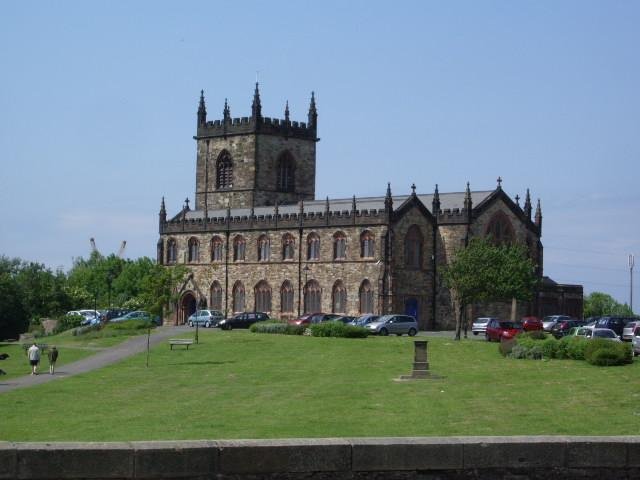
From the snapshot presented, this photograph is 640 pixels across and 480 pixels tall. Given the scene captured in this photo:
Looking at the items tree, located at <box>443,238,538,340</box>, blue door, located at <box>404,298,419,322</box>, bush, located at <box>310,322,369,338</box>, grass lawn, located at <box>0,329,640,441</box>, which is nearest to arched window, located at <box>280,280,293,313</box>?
blue door, located at <box>404,298,419,322</box>

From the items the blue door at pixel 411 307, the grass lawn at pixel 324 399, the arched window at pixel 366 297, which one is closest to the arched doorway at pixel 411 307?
the blue door at pixel 411 307

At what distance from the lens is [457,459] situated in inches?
551

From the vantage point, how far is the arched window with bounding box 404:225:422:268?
90.9m

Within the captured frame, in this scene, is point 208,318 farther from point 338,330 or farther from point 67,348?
point 67,348

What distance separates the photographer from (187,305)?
102062 mm

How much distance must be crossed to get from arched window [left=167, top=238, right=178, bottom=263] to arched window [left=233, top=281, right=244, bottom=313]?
7.38 m

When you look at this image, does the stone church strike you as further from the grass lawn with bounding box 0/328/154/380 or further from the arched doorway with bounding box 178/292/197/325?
the grass lawn with bounding box 0/328/154/380

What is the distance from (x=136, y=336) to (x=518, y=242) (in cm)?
3480

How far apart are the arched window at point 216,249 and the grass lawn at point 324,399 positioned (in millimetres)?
45183

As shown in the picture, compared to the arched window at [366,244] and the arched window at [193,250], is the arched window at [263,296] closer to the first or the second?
the arched window at [193,250]

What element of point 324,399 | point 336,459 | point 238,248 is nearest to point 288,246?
point 238,248

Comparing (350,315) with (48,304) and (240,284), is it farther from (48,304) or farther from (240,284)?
(48,304)

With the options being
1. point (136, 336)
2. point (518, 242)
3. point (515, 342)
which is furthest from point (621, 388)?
point (518, 242)

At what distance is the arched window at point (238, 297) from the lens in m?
98.6
